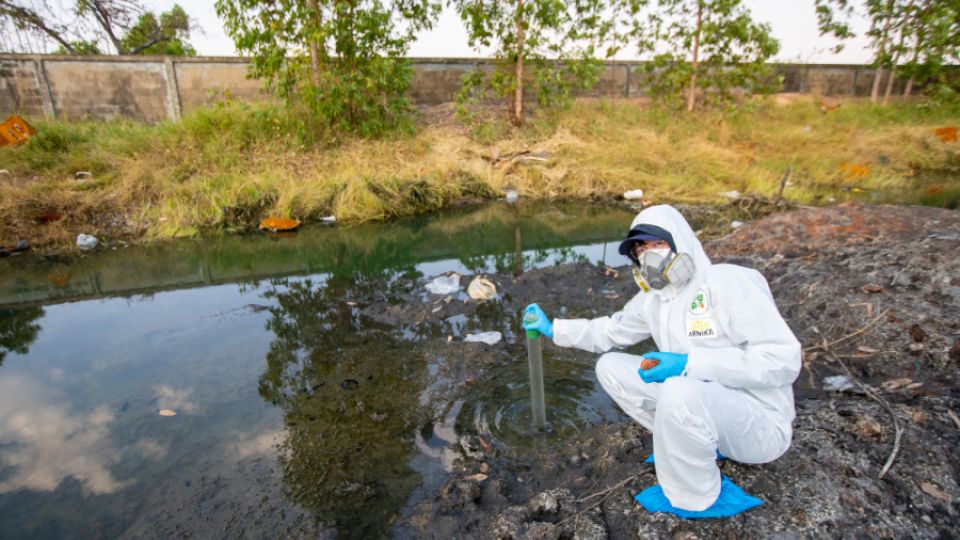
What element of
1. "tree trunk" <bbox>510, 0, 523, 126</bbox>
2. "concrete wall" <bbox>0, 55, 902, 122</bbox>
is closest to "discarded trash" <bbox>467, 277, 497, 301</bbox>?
"tree trunk" <bbox>510, 0, 523, 126</bbox>

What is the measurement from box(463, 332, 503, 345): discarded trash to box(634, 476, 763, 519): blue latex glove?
207cm

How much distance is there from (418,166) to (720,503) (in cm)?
852

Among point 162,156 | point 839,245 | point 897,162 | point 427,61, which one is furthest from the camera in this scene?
point 427,61

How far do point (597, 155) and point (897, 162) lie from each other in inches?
287

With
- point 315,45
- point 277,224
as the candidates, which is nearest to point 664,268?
point 277,224

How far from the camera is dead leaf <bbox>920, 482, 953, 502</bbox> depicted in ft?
6.43

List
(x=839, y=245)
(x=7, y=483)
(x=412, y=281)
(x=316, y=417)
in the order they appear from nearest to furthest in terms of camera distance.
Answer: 1. (x=7, y=483)
2. (x=316, y=417)
3. (x=839, y=245)
4. (x=412, y=281)

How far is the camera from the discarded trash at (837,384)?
9.48 ft

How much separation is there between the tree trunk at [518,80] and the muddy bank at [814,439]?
8.54 metres

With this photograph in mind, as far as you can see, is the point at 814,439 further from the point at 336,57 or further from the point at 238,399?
the point at 336,57

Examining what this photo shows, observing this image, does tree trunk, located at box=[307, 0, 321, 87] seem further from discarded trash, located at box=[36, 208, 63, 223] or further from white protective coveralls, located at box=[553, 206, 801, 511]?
white protective coveralls, located at box=[553, 206, 801, 511]

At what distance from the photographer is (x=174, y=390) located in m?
3.68

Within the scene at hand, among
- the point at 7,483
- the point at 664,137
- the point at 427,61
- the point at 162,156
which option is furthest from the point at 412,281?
the point at 427,61

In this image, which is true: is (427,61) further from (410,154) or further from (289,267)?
(289,267)
